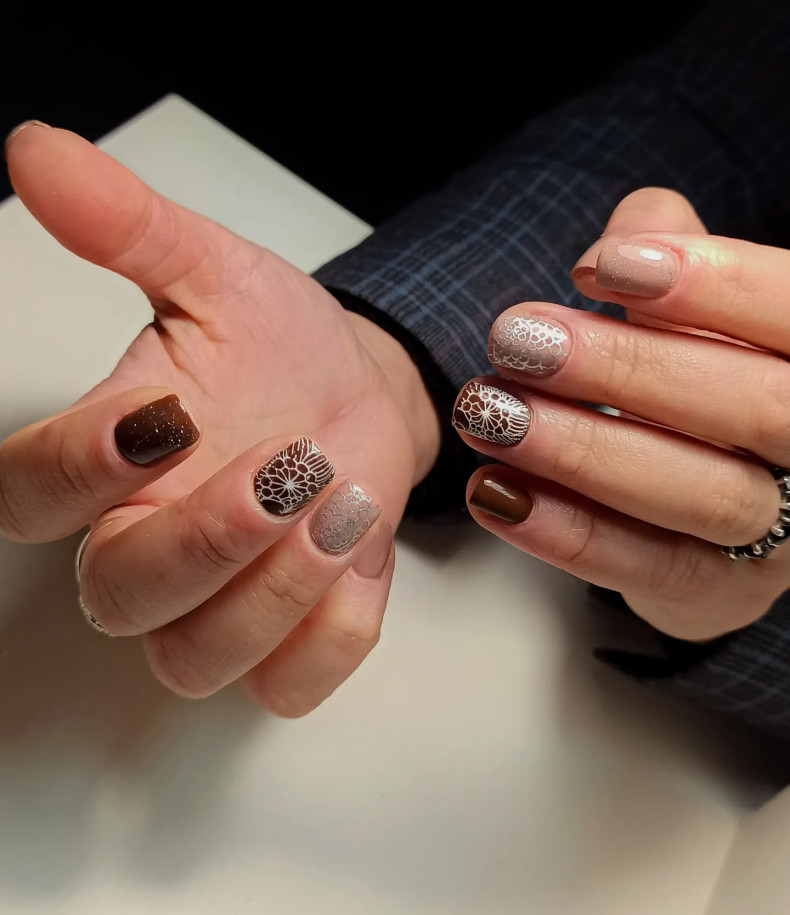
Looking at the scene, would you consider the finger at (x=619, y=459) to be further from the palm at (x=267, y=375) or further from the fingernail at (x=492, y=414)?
the palm at (x=267, y=375)

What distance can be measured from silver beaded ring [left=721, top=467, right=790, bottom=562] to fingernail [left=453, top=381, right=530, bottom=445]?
0.13m

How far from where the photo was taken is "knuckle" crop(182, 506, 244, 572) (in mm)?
301

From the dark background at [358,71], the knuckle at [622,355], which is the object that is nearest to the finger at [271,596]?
the knuckle at [622,355]

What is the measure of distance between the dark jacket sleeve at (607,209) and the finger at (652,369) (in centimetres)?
18

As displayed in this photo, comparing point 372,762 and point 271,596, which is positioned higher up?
point 271,596

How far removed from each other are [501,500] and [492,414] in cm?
5

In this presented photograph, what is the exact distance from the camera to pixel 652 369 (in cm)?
32

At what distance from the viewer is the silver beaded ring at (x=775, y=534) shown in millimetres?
351

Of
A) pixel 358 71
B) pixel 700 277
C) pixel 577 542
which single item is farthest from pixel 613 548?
pixel 358 71

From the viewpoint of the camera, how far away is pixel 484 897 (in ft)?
1.39

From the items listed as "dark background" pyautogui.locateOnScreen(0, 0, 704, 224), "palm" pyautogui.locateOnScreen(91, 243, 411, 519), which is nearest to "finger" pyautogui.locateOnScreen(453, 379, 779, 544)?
"palm" pyautogui.locateOnScreen(91, 243, 411, 519)

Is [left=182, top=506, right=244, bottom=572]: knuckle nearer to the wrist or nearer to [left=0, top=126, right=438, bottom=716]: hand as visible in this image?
[left=0, top=126, right=438, bottom=716]: hand

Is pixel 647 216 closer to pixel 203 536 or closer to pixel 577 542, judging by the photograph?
pixel 577 542

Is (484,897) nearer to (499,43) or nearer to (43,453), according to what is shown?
(43,453)
